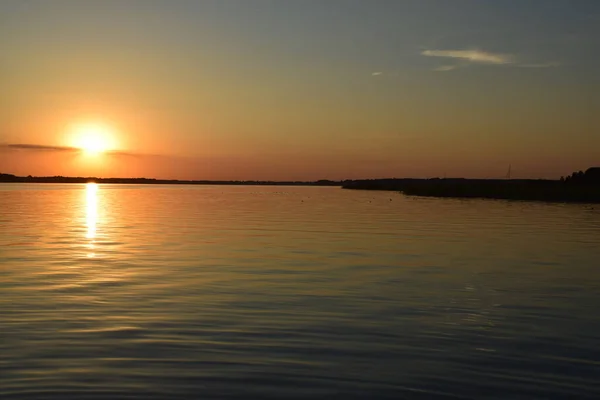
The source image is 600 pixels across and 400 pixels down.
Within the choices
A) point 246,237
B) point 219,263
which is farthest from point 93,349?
point 246,237

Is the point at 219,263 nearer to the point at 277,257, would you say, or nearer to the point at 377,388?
the point at 277,257

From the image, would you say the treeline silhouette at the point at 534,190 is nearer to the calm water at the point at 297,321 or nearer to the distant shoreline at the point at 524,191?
the distant shoreline at the point at 524,191

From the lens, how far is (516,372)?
31.6 feet

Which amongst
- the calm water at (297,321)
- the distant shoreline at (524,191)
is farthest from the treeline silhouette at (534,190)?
the calm water at (297,321)

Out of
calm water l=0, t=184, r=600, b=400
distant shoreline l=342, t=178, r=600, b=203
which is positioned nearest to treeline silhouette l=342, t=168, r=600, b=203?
distant shoreline l=342, t=178, r=600, b=203

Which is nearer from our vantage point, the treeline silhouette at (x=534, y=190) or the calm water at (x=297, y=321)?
the calm water at (x=297, y=321)

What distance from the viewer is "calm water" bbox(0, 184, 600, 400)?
8977 millimetres

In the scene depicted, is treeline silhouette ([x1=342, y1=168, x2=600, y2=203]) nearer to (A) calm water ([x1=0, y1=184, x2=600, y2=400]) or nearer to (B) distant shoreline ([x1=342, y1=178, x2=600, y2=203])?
(B) distant shoreline ([x1=342, y1=178, x2=600, y2=203])

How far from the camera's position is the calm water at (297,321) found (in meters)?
8.98

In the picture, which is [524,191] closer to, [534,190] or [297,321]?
[534,190]

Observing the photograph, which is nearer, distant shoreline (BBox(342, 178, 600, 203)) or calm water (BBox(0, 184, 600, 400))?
calm water (BBox(0, 184, 600, 400))

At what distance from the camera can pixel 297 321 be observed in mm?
12820

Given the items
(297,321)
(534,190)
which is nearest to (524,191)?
(534,190)

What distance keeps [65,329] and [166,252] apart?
43.4ft
